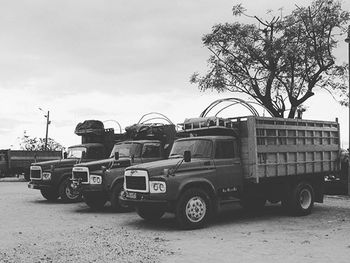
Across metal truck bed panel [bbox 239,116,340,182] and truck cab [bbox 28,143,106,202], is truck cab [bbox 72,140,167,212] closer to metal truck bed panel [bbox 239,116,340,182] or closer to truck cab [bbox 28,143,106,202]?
truck cab [bbox 28,143,106,202]

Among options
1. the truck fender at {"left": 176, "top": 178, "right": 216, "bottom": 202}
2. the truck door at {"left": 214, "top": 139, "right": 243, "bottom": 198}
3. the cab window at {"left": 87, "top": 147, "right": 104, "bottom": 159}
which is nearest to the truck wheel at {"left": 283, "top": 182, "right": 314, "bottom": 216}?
the truck door at {"left": 214, "top": 139, "right": 243, "bottom": 198}

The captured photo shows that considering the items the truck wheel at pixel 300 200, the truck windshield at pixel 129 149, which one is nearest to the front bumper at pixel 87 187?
the truck windshield at pixel 129 149

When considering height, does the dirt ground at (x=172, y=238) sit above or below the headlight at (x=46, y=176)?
below

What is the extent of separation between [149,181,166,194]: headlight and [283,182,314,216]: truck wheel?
13.1 ft

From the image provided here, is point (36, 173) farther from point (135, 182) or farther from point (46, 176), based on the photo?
point (135, 182)

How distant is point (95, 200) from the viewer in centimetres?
1416

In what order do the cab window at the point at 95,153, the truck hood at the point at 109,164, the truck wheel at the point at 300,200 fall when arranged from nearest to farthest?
the truck wheel at the point at 300,200 → the truck hood at the point at 109,164 → the cab window at the point at 95,153

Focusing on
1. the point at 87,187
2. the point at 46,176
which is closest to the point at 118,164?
the point at 87,187

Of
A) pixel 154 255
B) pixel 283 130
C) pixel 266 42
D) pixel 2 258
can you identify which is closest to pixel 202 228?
pixel 154 255

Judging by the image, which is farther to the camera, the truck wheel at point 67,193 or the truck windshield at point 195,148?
the truck wheel at point 67,193

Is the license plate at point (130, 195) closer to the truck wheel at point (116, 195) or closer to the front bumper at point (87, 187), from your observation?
the truck wheel at point (116, 195)

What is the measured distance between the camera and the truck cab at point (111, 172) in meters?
13.3

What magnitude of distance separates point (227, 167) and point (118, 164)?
163 inches

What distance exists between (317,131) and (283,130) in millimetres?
1717
